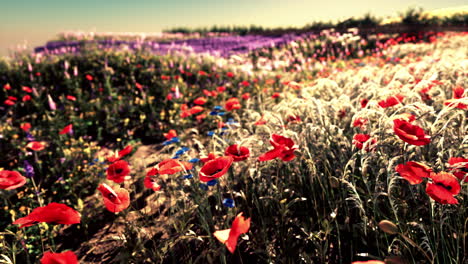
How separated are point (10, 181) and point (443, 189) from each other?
73.4 inches

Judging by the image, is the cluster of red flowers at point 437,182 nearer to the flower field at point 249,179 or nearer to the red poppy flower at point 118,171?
the flower field at point 249,179

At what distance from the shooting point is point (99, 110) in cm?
460

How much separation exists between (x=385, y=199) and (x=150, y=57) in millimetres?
6518

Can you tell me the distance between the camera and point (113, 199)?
48.6 inches

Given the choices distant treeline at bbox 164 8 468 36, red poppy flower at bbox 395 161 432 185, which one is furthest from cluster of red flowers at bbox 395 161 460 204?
distant treeline at bbox 164 8 468 36

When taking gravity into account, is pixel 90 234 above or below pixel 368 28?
below

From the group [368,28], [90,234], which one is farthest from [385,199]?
[368,28]

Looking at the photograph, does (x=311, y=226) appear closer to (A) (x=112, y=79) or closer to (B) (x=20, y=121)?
(B) (x=20, y=121)

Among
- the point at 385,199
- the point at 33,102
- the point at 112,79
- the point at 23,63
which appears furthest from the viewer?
the point at 23,63

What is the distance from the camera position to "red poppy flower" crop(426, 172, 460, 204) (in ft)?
3.13

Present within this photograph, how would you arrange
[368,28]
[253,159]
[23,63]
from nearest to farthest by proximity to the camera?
1. [253,159]
2. [23,63]
3. [368,28]

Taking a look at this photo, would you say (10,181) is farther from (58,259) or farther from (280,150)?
(280,150)

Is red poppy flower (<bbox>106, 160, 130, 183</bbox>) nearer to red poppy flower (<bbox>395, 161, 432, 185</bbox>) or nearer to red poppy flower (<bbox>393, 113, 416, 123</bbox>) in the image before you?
red poppy flower (<bbox>395, 161, 432, 185</bbox>)

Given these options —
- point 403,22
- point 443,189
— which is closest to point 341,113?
point 443,189
